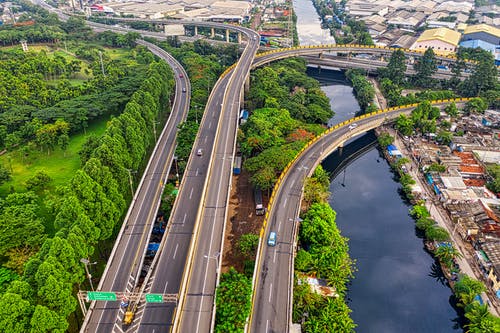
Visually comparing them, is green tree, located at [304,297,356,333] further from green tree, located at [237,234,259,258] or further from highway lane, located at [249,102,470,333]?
green tree, located at [237,234,259,258]

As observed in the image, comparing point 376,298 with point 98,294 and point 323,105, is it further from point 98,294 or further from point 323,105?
point 323,105

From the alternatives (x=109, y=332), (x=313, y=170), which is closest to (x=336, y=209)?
(x=313, y=170)

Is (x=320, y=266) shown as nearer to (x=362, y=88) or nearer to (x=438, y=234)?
(x=438, y=234)

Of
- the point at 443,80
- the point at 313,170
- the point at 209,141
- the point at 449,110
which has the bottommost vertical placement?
the point at 313,170

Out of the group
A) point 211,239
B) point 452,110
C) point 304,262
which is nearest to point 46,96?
point 211,239

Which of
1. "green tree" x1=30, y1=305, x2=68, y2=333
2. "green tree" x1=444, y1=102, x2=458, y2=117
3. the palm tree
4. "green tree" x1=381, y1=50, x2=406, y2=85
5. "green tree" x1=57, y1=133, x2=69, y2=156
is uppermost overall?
"green tree" x1=381, y1=50, x2=406, y2=85

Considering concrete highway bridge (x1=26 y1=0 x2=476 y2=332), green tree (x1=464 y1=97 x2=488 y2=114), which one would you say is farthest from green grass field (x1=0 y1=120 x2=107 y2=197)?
green tree (x1=464 y1=97 x2=488 y2=114)
